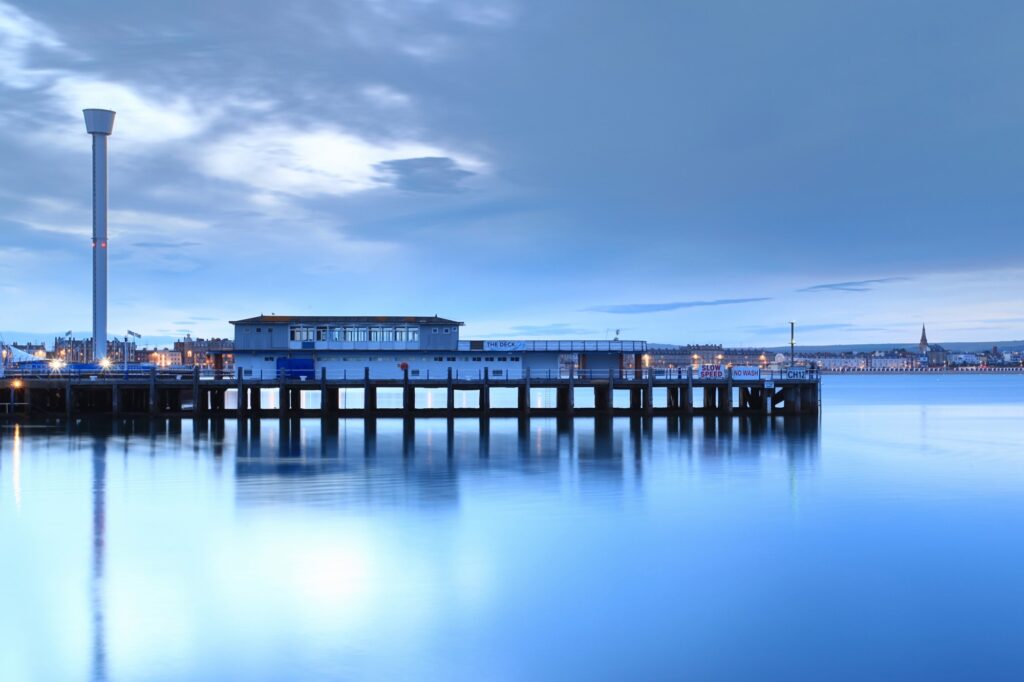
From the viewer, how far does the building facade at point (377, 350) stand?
190 feet

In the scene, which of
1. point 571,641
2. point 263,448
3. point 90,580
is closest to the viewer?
point 571,641

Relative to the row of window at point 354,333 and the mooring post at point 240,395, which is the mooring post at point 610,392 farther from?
the mooring post at point 240,395

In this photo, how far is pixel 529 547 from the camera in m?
25.1

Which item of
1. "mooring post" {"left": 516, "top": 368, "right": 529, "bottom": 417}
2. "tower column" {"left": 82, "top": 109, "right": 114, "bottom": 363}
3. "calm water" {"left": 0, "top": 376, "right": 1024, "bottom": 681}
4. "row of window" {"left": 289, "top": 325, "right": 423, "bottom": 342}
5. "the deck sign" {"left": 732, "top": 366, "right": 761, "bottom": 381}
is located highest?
"tower column" {"left": 82, "top": 109, "right": 114, "bottom": 363}

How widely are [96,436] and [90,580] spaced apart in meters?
29.7

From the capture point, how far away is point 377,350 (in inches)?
2282

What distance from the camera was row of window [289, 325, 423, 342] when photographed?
58469 mm

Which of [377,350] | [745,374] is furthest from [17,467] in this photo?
[745,374]

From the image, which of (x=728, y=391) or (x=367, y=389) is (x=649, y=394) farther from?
(x=367, y=389)

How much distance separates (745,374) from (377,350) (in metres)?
A: 24.2

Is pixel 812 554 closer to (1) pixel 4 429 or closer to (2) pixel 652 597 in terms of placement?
(2) pixel 652 597

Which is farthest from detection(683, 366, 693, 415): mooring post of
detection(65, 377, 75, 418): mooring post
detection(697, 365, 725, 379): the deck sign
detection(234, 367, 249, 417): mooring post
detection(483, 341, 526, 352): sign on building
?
detection(65, 377, 75, 418): mooring post

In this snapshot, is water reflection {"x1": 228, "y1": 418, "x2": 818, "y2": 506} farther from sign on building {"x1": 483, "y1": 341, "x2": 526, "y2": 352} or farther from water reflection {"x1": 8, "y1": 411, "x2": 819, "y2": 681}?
sign on building {"x1": 483, "y1": 341, "x2": 526, "y2": 352}

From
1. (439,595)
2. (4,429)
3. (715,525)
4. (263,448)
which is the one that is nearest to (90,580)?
(439,595)
